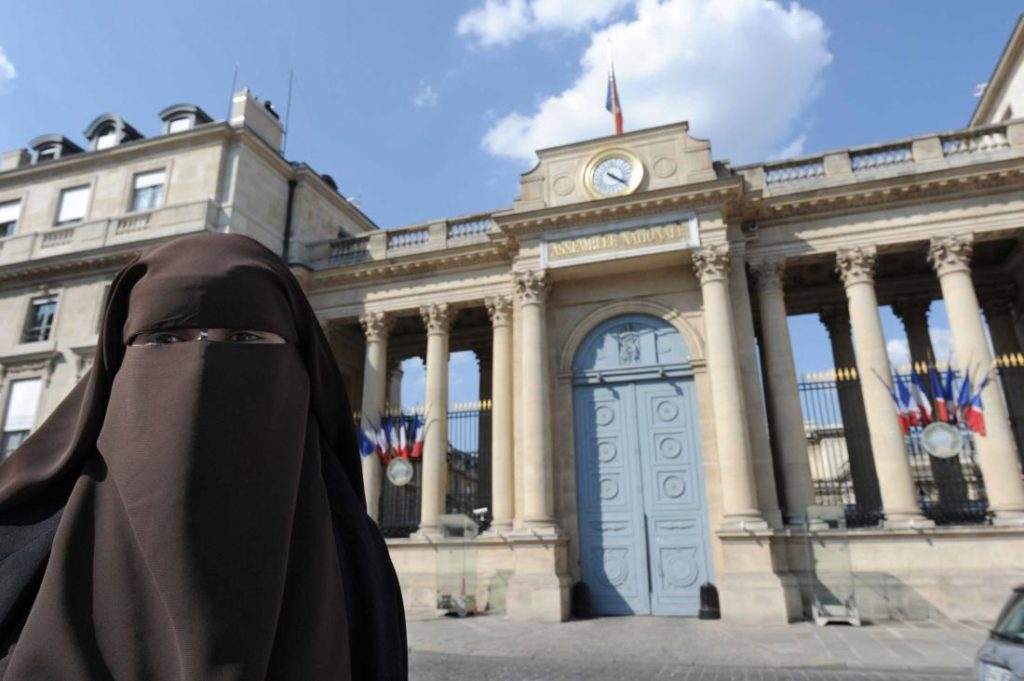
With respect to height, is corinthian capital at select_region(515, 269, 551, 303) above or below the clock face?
below

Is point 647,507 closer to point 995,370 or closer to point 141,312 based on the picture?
point 995,370

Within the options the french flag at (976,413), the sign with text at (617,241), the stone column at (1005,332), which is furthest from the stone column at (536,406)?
the stone column at (1005,332)

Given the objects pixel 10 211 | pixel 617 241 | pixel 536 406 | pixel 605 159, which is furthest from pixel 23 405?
pixel 605 159

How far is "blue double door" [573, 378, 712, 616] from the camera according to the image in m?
13.2

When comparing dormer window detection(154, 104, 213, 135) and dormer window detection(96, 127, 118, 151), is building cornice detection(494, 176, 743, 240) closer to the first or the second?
dormer window detection(154, 104, 213, 135)

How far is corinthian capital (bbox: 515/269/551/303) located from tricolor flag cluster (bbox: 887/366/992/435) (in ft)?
25.6

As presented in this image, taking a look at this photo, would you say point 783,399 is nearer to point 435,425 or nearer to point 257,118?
point 435,425

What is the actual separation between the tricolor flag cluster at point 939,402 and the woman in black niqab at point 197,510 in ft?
45.9

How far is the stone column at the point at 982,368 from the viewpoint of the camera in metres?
12.0

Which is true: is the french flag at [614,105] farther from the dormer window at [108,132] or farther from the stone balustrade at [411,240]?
the dormer window at [108,132]

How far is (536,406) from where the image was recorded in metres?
14.3

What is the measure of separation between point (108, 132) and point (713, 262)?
1998 centimetres

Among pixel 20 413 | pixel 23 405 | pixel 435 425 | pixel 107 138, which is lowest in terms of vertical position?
pixel 435 425

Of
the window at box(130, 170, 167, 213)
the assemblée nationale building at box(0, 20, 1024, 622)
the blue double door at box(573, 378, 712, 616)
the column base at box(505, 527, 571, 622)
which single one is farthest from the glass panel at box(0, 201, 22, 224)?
the column base at box(505, 527, 571, 622)
